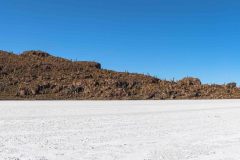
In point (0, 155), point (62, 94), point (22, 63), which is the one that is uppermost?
point (22, 63)

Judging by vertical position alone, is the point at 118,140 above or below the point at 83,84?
below

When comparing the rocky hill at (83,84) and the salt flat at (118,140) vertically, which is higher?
the rocky hill at (83,84)

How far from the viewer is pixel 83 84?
34094 millimetres

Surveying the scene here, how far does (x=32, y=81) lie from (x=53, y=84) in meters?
2.30

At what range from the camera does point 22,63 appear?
131 ft

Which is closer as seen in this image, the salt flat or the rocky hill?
the salt flat

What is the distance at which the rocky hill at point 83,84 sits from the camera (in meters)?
31.9

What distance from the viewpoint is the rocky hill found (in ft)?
105

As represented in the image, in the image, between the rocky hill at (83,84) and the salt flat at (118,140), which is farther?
the rocky hill at (83,84)

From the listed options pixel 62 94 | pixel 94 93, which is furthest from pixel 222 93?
pixel 62 94

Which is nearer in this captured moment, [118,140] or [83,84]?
[118,140]

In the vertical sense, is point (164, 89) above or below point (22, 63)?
below

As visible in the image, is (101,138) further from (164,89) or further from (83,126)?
(164,89)

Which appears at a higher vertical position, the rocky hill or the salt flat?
the rocky hill
